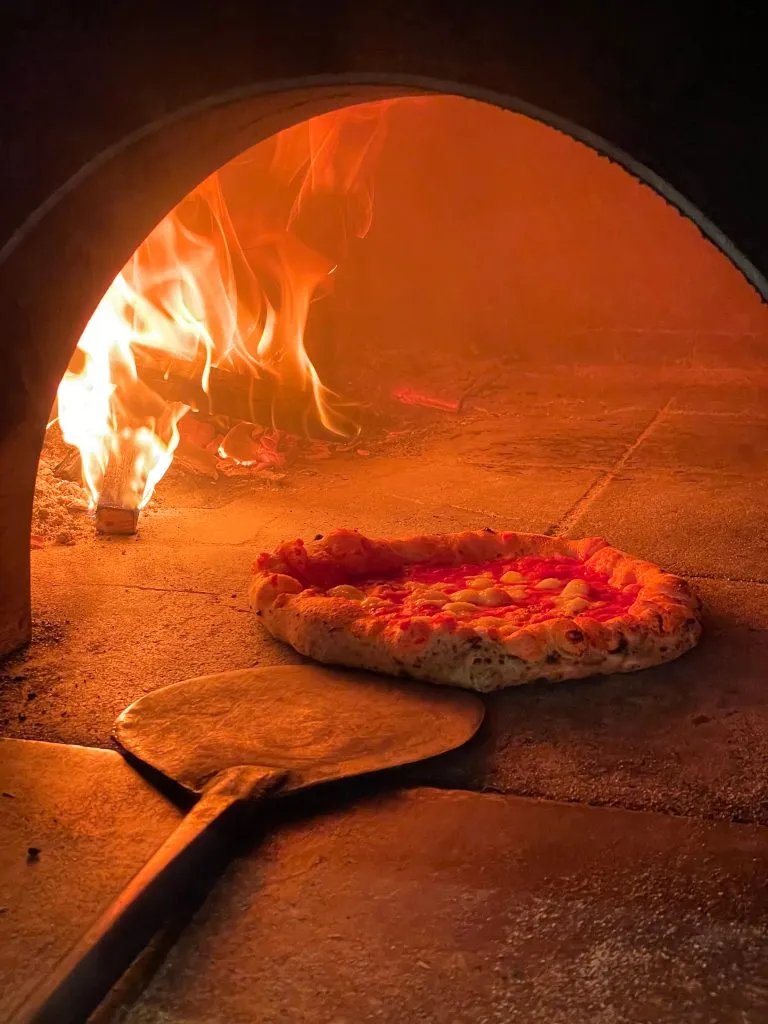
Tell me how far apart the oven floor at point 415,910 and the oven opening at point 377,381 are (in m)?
0.51

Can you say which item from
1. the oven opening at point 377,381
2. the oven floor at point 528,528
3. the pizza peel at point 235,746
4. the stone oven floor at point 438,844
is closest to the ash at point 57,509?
the oven opening at point 377,381

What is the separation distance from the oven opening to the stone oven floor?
42 millimetres

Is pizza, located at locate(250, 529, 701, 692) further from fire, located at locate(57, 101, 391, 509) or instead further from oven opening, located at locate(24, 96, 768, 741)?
fire, located at locate(57, 101, 391, 509)

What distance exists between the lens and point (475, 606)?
8.52 feet

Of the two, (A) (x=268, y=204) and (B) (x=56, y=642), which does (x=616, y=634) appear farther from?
(A) (x=268, y=204)

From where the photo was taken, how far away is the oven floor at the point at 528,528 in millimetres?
2008

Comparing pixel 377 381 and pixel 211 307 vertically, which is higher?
pixel 211 307

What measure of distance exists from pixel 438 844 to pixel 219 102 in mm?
1447

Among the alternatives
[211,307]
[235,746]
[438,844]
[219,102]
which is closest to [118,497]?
[211,307]

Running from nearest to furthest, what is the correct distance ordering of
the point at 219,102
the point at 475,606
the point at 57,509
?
the point at 219,102
the point at 475,606
the point at 57,509

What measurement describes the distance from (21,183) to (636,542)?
221 cm

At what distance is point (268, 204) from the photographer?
5520mm

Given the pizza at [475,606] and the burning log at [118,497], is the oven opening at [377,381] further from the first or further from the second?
the pizza at [475,606]

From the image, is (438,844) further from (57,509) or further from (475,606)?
(57,509)
